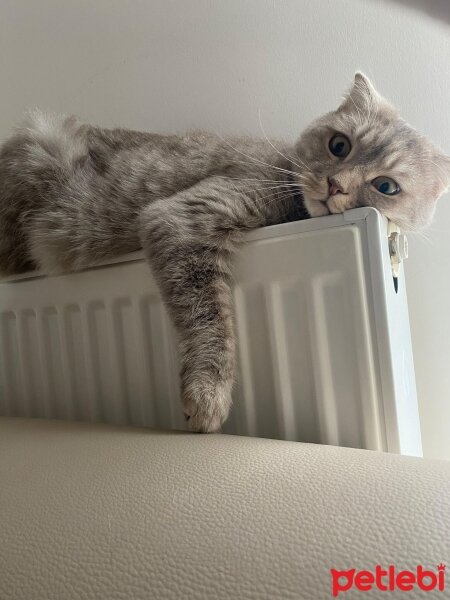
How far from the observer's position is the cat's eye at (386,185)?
84 centimetres

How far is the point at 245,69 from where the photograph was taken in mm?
1195

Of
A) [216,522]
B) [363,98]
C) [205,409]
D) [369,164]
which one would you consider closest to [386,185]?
[369,164]

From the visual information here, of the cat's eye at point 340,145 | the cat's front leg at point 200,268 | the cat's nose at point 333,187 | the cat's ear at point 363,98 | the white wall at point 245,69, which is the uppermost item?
the white wall at point 245,69

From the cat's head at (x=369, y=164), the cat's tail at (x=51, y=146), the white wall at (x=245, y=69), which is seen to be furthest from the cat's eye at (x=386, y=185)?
the cat's tail at (x=51, y=146)

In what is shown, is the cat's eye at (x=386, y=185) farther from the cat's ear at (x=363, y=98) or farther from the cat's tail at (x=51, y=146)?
the cat's tail at (x=51, y=146)

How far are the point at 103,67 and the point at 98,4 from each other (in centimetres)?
16

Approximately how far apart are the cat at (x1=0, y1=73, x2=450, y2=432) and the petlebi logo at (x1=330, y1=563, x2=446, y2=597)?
1.37 ft

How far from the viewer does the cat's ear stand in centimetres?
92

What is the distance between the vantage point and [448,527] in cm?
35

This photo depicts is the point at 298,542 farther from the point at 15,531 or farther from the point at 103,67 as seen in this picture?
the point at 103,67

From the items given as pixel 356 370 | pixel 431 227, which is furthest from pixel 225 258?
pixel 431 227

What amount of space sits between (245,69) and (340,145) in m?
0.42

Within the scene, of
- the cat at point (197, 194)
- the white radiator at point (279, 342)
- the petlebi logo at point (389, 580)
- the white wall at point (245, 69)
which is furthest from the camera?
the white wall at point (245, 69)

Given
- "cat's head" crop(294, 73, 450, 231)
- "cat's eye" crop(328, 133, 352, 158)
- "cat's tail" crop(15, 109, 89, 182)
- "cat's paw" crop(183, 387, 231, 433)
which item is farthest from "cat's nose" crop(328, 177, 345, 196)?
"cat's tail" crop(15, 109, 89, 182)
